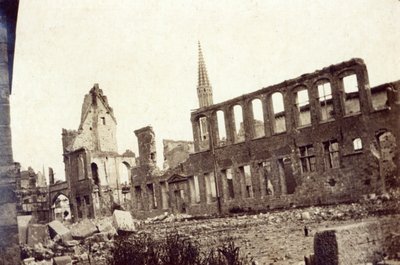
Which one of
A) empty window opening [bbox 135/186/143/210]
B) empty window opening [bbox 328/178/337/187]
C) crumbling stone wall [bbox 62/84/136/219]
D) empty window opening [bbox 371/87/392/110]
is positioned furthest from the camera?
crumbling stone wall [bbox 62/84/136/219]

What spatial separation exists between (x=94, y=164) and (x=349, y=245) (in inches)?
1607

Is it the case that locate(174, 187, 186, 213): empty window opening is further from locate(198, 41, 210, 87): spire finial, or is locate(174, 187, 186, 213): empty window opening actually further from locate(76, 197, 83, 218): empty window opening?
locate(198, 41, 210, 87): spire finial

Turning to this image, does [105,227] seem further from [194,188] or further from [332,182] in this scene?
[194,188]

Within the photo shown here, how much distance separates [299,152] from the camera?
2388cm

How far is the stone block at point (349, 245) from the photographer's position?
20.2 feet

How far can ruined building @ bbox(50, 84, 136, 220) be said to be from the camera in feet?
130

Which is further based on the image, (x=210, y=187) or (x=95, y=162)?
(x=95, y=162)

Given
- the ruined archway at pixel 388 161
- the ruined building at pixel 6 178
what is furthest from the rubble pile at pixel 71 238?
the ruined archway at pixel 388 161

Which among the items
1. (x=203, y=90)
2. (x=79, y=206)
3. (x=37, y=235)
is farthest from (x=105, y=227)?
(x=203, y=90)

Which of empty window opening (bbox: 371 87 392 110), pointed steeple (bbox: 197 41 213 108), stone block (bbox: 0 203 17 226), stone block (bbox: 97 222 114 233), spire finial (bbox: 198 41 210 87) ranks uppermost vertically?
spire finial (bbox: 198 41 210 87)

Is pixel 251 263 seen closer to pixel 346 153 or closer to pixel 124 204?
pixel 346 153

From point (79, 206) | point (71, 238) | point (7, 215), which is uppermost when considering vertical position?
point (7, 215)

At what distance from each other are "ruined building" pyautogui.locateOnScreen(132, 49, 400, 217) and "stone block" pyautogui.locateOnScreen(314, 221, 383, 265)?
13549 millimetres

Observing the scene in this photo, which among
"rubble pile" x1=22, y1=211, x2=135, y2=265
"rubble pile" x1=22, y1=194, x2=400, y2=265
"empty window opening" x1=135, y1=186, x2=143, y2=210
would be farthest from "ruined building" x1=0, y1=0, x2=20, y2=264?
"empty window opening" x1=135, y1=186, x2=143, y2=210
